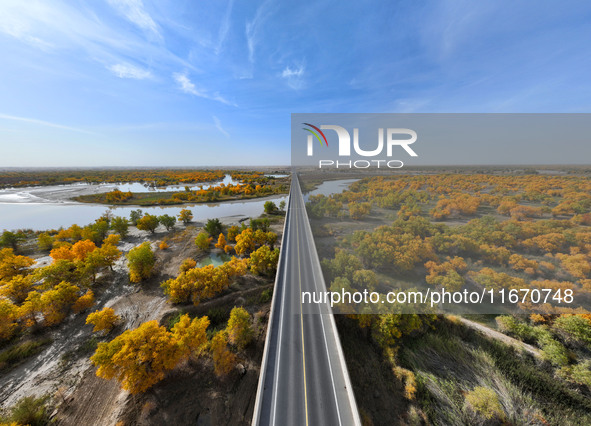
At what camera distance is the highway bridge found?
10562 millimetres

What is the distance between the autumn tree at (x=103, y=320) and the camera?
691 inches

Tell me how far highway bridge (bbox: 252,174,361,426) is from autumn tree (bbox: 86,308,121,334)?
54.8 ft

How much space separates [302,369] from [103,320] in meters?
20.0

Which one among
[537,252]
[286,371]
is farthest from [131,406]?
[537,252]

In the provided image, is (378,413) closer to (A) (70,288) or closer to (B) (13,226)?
(A) (70,288)

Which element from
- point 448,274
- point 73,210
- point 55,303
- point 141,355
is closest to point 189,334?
point 141,355

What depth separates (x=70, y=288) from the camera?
20328mm

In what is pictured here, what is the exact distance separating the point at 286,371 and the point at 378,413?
6.67 m

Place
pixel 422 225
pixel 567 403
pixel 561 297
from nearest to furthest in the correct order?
pixel 567 403
pixel 561 297
pixel 422 225

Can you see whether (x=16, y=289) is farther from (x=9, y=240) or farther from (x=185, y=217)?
(x=185, y=217)

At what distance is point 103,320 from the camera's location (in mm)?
17875

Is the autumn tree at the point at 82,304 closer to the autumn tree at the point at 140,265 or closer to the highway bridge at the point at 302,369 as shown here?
the autumn tree at the point at 140,265

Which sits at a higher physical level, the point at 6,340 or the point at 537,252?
the point at 537,252

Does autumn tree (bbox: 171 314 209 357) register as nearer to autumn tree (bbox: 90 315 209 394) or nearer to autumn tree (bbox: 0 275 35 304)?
autumn tree (bbox: 90 315 209 394)
